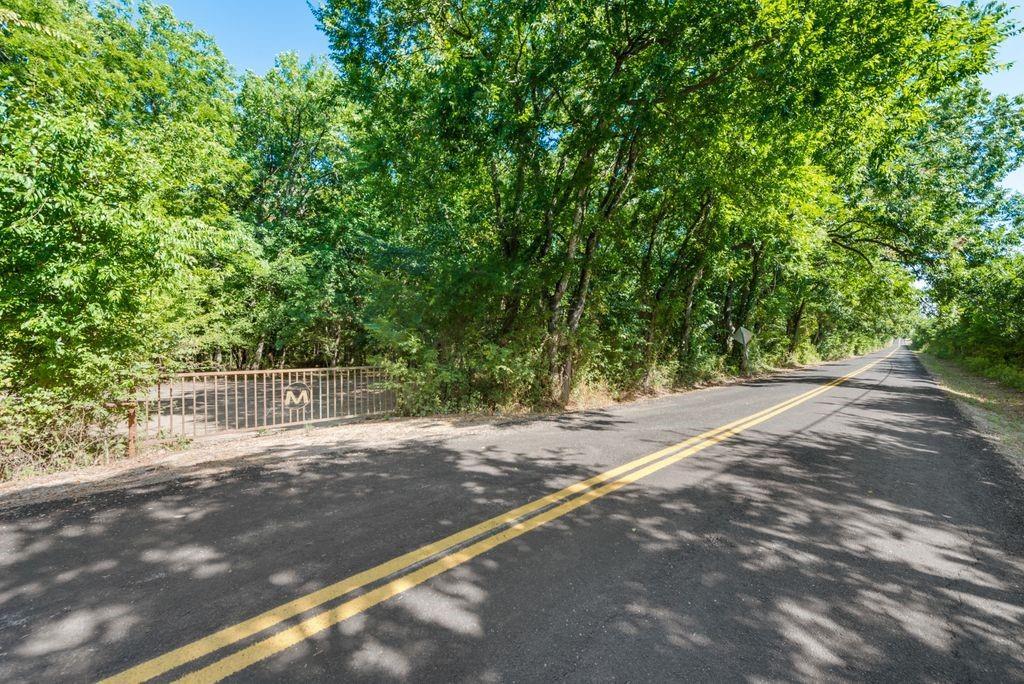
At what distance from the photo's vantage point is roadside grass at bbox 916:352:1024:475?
7672 mm

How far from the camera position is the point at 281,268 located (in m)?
18.7

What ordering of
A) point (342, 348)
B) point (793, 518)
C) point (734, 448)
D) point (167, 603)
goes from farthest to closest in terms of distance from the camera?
point (342, 348), point (734, 448), point (793, 518), point (167, 603)

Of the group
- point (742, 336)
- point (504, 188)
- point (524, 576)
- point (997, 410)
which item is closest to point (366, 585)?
point (524, 576)

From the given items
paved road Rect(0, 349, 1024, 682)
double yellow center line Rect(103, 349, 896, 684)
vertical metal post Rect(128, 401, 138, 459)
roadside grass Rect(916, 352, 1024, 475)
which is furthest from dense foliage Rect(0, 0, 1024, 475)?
double yellow center line Rect(103, 349, 896, 684)

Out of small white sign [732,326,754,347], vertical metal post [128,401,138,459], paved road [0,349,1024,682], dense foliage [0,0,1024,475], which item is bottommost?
paved road [0,349,1024,682]

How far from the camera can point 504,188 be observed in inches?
417

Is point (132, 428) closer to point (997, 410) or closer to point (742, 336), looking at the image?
point (997, 410)

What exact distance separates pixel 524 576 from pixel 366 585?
102cm

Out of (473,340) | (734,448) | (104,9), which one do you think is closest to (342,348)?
(473,340)

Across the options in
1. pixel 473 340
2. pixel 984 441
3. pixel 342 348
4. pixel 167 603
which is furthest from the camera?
pixel 342 348

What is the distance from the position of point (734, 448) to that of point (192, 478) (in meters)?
7.14

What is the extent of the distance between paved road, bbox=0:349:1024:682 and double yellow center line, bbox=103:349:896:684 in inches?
0.6

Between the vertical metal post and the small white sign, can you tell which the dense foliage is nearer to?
the vertical metal post

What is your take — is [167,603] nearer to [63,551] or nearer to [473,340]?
[63,551]
